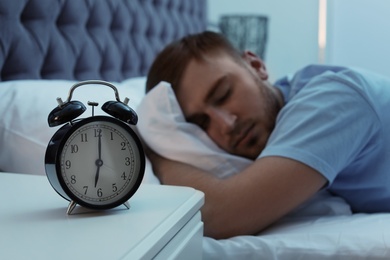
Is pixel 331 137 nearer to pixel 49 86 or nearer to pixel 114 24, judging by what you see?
pixel 49 86

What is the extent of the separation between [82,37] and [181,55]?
17.6 inches

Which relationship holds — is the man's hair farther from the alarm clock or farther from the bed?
the alarm clock

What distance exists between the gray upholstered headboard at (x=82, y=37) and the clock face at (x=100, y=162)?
0.74 metres

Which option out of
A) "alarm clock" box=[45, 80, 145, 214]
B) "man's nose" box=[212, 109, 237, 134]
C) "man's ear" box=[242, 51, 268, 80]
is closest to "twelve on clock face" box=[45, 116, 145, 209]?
"alarm clock" box=[45, 80, 145, 214]

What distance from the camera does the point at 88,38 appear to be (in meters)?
1.75

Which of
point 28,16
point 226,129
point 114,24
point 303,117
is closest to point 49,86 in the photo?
point 28,16

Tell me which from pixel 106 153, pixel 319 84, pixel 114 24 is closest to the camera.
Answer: pixel 106 153

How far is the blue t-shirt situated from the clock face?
43 centimetres

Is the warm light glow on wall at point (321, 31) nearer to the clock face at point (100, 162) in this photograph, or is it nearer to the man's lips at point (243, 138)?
the man's lips at point (243, 138)

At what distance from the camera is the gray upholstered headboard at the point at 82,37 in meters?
1.40

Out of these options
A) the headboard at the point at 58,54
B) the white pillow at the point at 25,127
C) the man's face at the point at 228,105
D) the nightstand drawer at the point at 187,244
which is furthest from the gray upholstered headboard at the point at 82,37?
the nightstand drawer at the point at 187,244

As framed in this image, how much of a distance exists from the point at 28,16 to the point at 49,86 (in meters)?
0.30

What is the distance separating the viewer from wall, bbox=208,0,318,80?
3.73 metres

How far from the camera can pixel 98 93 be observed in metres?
1.34
